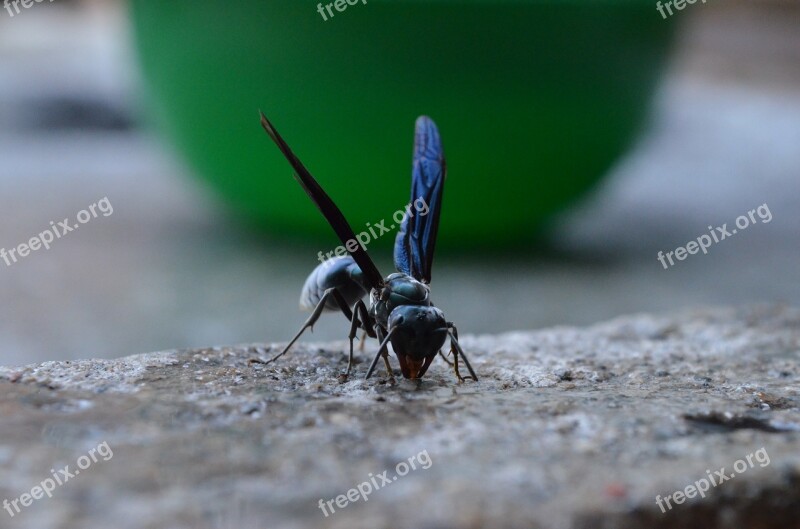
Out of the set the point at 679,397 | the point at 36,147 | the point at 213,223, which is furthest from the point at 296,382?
the point at 36,147

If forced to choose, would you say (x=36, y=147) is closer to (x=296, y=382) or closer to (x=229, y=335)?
(x=229, y=335)

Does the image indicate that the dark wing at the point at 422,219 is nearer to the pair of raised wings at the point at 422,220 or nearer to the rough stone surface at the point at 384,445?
the pair of raised wings at the point at 422,220

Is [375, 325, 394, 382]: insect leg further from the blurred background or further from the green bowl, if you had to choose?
the green bowl

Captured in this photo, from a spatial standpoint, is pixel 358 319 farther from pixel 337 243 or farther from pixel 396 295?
pixel 337 243

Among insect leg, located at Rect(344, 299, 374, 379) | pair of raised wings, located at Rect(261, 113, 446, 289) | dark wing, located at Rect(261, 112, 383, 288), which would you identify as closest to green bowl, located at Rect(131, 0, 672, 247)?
pair of raised wings, located at Rect(261, 113, 446, 289)

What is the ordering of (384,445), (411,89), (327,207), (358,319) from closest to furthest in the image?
(384,445)
(327,207)
(358,319)
(411,89)

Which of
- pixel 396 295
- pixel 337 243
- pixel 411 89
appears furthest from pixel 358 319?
pixel 337 243

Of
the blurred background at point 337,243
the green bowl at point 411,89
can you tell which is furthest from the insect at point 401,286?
the green bowl at point 411,89
